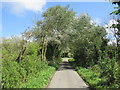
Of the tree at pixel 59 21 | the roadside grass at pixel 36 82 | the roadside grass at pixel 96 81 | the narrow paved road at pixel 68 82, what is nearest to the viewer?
the roadside grass at pixel 36 82

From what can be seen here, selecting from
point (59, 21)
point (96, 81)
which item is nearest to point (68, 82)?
point (96, 81)

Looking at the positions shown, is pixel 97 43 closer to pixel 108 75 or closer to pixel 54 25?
pixel 54 25

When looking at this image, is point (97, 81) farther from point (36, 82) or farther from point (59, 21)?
point (59, 21)

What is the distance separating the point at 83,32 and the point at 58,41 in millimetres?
5060

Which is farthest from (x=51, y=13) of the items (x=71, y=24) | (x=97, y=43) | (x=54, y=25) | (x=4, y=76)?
(x=4, y=76)

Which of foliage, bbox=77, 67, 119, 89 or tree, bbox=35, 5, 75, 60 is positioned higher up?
tree, bbox=35, 5, 75, 60

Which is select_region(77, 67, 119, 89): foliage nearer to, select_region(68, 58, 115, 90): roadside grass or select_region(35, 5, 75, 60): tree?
select_region(68, 58, 115, 90): roadside grass

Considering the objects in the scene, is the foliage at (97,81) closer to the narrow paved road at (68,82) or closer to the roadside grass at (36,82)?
the narrow paved road at (68,82)

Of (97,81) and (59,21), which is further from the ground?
(59,21)

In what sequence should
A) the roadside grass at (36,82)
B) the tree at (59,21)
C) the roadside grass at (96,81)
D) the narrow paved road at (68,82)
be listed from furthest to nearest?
the tree at (59,21), the narrow paved road at (68,82), the roadside grass at (96,81), the roadside grass at (36,82)

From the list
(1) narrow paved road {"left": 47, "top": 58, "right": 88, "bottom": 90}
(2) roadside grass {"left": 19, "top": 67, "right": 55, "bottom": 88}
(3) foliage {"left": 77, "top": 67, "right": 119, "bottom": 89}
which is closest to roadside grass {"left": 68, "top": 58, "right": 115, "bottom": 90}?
(3) foliage {"left": 77, "top": 67, "right": 119, "bottom": 89}

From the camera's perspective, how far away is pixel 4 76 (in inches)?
244

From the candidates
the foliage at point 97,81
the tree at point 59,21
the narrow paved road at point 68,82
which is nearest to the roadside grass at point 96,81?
the foliage at point 97,81

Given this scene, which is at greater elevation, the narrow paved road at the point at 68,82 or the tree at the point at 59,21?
the tree at the point at 59,21
